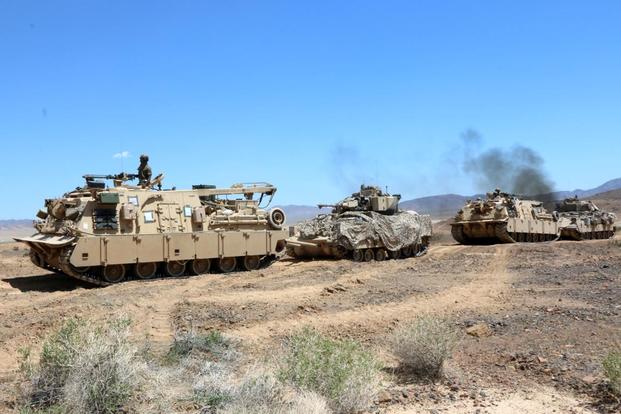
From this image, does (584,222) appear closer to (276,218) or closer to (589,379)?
(276,218)

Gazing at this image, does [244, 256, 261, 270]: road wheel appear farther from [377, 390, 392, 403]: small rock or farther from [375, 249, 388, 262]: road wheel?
[377, 390, 392, 403]: small rock

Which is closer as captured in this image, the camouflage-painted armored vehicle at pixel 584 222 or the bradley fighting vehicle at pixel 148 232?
the bradley fighting vehicle at pixel 148 232

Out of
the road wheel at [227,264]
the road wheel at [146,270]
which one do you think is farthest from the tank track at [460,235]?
the road wheel at [146,270]

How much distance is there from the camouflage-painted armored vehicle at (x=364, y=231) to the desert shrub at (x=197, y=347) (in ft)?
43.1

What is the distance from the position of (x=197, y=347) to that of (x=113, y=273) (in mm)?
9226

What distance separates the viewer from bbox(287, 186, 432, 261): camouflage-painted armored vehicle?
21703mm

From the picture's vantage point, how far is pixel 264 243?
64.6 feet

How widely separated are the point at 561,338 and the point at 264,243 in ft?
39.5

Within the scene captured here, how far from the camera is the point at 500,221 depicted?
28.7m

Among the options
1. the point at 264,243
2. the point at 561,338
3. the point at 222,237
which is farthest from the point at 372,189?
the point at 561,338

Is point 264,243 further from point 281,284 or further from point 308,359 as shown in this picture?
point 308,359

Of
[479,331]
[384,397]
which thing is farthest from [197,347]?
[479,331]

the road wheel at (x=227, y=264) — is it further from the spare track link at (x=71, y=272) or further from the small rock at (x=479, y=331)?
the small rock at (x=479, y=331)

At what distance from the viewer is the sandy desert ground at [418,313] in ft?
22.3
